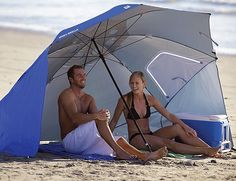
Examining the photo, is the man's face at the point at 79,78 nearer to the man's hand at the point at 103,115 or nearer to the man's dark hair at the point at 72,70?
the man's dark hair at the point at 72,70

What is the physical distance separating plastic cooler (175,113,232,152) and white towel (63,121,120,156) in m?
1.18

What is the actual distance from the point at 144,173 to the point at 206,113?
2.12 meters

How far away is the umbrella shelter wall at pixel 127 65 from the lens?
24.5ft

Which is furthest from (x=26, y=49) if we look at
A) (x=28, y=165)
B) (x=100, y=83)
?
(x=28, y=165)

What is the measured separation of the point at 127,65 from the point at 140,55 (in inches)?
7.3

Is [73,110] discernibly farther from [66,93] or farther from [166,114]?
[166,114]

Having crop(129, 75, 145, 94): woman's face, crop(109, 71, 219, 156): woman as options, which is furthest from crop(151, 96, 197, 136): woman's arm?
crop(129, 75, 145, 94): woman's face

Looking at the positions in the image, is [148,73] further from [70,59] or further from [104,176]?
[104,176]

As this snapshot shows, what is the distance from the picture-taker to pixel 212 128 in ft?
27.3

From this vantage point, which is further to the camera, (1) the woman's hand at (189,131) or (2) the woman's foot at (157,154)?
(1) the woman's hand at (189,131)

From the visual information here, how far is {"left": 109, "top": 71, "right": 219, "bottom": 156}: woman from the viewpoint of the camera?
26.1 ft

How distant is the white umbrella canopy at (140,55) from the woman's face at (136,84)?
39cm

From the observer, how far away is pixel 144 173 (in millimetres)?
6828

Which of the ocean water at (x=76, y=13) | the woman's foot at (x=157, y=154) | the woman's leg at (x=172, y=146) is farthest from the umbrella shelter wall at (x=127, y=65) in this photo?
the ocean water at (x=76, y=13)
